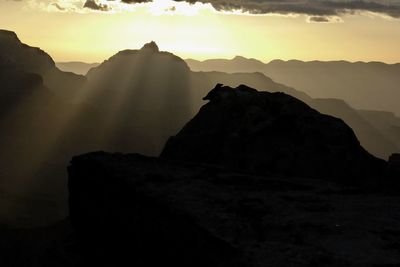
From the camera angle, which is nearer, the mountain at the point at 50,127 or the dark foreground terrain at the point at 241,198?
the dark foreground terrain at the point at 241,198

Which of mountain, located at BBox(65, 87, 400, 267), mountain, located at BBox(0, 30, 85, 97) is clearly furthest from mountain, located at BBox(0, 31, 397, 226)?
mountain, located at BBox(65, 87, 400, 267)

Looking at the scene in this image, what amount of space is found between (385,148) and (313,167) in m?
177

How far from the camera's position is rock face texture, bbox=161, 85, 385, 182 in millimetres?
25656

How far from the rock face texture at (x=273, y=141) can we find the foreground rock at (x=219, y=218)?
603 cm

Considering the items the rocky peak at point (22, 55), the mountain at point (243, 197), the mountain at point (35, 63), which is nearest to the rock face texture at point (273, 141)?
the mountain at point (243, 197)

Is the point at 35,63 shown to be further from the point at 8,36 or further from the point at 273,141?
the point at 273,141

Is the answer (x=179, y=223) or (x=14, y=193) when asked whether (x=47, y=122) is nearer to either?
(x=14, y=193)

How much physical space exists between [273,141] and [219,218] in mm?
14549

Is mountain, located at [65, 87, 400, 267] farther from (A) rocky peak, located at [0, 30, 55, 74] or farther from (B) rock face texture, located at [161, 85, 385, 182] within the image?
(A) rocky peak, located at [0, 30, 55, 74]

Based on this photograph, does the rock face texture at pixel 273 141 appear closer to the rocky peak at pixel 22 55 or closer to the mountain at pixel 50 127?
the mountain at pixel 50 127

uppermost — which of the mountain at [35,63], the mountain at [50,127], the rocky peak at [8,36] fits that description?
the rocky peak at [8,36]

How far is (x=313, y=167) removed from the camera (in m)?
25.6

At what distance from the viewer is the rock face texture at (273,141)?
25656mm

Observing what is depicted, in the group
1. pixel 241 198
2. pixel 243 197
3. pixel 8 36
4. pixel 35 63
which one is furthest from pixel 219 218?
pixel 8 36
